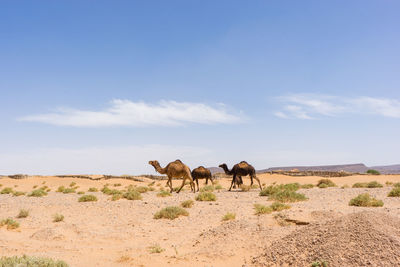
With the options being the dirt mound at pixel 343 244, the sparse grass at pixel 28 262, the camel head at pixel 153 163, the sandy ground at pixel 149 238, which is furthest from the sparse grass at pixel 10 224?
the camel head at pixel 153 163

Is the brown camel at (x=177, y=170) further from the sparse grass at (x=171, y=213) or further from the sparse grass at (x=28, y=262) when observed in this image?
the sparse grass at (x=28, y=262)

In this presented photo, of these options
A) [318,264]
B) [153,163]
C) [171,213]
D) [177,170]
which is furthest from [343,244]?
[153,163]

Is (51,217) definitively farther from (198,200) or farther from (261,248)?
(261,248)

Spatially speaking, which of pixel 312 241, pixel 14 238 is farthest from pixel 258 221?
pixel 14 238

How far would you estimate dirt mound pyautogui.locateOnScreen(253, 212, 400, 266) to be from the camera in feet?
19.9

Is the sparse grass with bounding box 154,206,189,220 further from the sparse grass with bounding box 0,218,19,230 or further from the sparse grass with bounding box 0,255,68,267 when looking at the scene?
the sparse grass with bounding box 0,255,68,267

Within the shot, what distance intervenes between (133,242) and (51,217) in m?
6.11

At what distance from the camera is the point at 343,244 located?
6496 mm

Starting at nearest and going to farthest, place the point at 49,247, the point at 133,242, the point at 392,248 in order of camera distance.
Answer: the point at 392,248 < the point at 49,247 < the point at 133,242

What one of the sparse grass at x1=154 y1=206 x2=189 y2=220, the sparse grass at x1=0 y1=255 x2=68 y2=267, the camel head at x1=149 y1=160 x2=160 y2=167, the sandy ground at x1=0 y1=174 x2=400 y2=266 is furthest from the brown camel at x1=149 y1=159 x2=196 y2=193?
the sparse grass at x1=0 y1=255 x2=68 y2=267

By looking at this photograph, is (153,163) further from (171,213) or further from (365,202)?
(365,202)

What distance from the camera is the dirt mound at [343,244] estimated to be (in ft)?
19.9

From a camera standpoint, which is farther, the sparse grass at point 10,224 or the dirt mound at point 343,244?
the sparse grass at point 10,224

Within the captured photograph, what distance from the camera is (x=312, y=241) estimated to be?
698 centimetres
